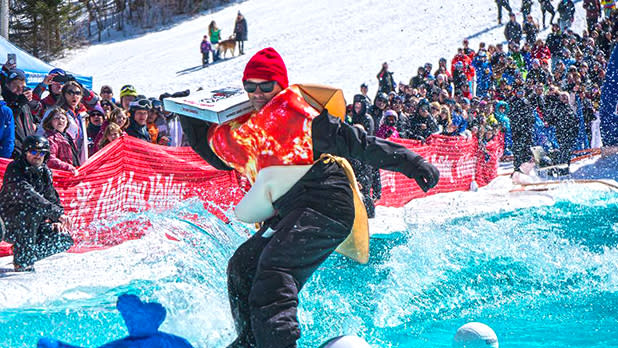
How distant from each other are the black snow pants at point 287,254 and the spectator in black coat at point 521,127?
963cm

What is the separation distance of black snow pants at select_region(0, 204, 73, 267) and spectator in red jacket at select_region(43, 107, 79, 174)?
834mm

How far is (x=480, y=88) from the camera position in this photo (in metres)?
17.4

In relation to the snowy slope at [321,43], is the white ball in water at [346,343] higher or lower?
higher

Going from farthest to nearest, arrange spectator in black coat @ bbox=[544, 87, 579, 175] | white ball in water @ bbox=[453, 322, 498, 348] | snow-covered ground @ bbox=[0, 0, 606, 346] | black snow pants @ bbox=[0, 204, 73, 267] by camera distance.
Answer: spectator in black coat @ bbox=[544, 87, 579, 175] → snow-covered ground @ bbox=[0, 0, 606, 346] → black snow pants @ bbox=[0, 204, 73, 267] → white ball in water @ bbox=[453, 322, 498, 348]

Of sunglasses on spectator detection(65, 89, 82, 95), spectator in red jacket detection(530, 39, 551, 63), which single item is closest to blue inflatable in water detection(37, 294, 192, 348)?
sunglasses on spectator detection(65, 89, 82, 95)

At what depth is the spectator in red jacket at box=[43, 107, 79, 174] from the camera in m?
6.98

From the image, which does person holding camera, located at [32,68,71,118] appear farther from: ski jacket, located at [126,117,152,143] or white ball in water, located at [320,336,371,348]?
white ball in water, located at [320,336,371,348]

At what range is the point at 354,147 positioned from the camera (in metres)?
3.58

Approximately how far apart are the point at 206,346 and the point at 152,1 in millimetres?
33557

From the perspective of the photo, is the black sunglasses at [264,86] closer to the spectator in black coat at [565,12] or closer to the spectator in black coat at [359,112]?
the spectator in black coat at [359,112]

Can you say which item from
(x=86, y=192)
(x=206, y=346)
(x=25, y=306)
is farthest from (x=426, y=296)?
(x=86, y=192)

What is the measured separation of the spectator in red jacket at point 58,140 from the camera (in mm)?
6980

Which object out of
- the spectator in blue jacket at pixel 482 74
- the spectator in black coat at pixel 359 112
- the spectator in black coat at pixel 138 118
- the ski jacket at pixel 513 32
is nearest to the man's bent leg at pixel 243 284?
the spectator in black coat at pixel 138 118

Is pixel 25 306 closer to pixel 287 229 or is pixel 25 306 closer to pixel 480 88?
pixel 287 229
